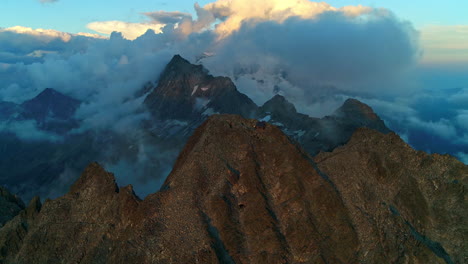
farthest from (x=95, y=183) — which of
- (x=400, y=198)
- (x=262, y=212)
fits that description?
(x=400, y=198)

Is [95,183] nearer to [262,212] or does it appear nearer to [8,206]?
[262,212]

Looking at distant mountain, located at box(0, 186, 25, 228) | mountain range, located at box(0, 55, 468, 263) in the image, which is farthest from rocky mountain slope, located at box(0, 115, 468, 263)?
distant mountain, located at box(0, 186, 25, 228)

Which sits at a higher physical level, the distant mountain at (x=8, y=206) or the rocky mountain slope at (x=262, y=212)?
the rocky mountain slope at (x=262, y=212)

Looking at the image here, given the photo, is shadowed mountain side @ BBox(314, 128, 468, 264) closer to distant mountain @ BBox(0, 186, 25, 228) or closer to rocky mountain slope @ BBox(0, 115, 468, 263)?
rocky mountain slope @ BBox(0, 115, 468, 263)

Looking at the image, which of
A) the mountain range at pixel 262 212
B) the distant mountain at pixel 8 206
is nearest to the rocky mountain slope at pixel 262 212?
the mountain range at pixel 262 212

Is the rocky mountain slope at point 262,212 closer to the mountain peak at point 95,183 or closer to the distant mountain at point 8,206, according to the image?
the mountain peak at point 95,183

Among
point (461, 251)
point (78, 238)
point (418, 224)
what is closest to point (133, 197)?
point (78, 238)

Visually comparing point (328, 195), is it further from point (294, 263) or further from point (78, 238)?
point (78, 238)

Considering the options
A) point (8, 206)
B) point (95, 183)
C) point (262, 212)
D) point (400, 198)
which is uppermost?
point (400, 198)
